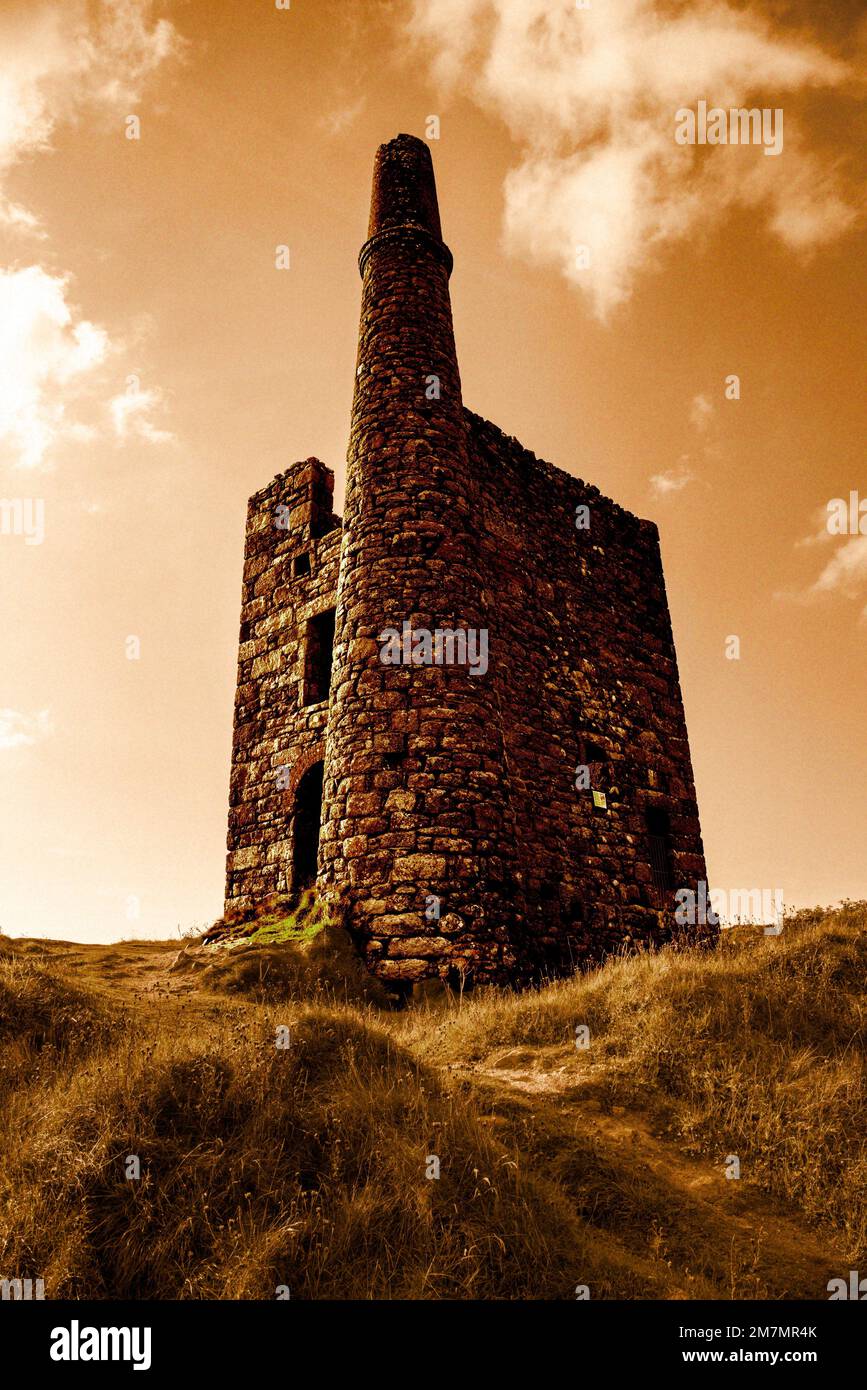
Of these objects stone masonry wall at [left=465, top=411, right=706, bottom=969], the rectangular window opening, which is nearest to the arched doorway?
the rectangular window opening

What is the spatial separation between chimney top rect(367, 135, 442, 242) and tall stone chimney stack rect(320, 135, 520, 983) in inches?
2.9

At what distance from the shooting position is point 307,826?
10.4 meters

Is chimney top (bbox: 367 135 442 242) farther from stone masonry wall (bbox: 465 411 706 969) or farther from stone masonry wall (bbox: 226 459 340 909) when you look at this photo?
stone masonry wall (bbox: 226 459 340 909)

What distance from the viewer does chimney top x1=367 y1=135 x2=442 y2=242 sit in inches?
416

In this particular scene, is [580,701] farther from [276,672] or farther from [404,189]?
[404,189]

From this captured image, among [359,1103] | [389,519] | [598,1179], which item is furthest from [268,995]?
[389,519]

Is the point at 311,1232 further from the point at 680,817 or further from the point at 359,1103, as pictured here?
the point at 680,817

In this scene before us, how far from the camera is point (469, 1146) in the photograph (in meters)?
3.81

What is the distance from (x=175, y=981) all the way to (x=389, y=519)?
196 inches

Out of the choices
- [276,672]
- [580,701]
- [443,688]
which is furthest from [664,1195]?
[276,672]

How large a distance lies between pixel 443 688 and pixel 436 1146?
15.9 feet

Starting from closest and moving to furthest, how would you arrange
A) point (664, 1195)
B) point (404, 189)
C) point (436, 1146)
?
point (436, 1146) → point (664, 1195) → point (404, 189)

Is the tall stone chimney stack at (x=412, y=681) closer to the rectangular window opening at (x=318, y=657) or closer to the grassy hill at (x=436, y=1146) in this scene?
the grassy hill at (x=436, y=1146)

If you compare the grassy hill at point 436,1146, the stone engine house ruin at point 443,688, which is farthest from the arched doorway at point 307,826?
the grassy hill at point 436,1146
